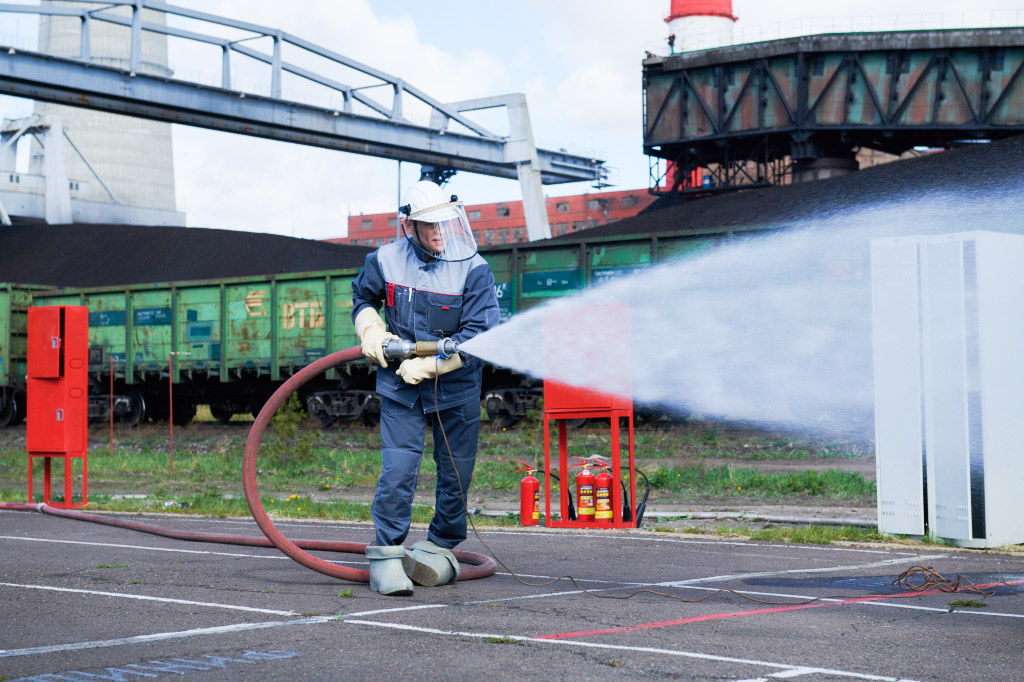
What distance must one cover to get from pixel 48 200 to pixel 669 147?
3597 centimetres

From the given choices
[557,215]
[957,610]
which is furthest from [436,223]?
[557,215]

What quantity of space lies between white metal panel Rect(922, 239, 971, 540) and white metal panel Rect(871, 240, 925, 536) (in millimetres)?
89

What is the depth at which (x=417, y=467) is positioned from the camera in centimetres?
664

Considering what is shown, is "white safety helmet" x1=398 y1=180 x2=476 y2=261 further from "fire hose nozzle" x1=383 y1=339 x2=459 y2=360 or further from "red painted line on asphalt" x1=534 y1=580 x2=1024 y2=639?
"red painted line on asphalt" x1=534 y1=580 x2=1024 y2=639

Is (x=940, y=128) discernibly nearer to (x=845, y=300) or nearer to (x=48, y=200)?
(x=845, y=300)

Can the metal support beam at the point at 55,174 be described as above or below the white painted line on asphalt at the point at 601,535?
above

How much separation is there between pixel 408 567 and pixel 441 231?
195cm

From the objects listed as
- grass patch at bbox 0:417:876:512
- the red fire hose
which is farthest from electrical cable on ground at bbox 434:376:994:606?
grass patch at bbox 0:417:876:512

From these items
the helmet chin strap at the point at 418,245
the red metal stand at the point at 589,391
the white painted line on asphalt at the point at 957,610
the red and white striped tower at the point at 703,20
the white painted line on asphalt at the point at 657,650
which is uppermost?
the red and white striped tower at the point at 703,20

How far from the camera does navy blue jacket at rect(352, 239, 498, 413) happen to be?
664 cm

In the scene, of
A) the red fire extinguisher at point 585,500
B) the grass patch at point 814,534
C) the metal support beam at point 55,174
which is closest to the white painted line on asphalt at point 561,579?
the grass patch at point 814,534

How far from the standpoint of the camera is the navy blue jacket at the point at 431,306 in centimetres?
664

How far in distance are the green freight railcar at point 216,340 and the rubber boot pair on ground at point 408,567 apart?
19182 mm

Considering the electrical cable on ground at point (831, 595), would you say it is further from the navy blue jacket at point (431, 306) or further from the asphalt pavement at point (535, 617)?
the navy blue jacket at point (431, 306)
